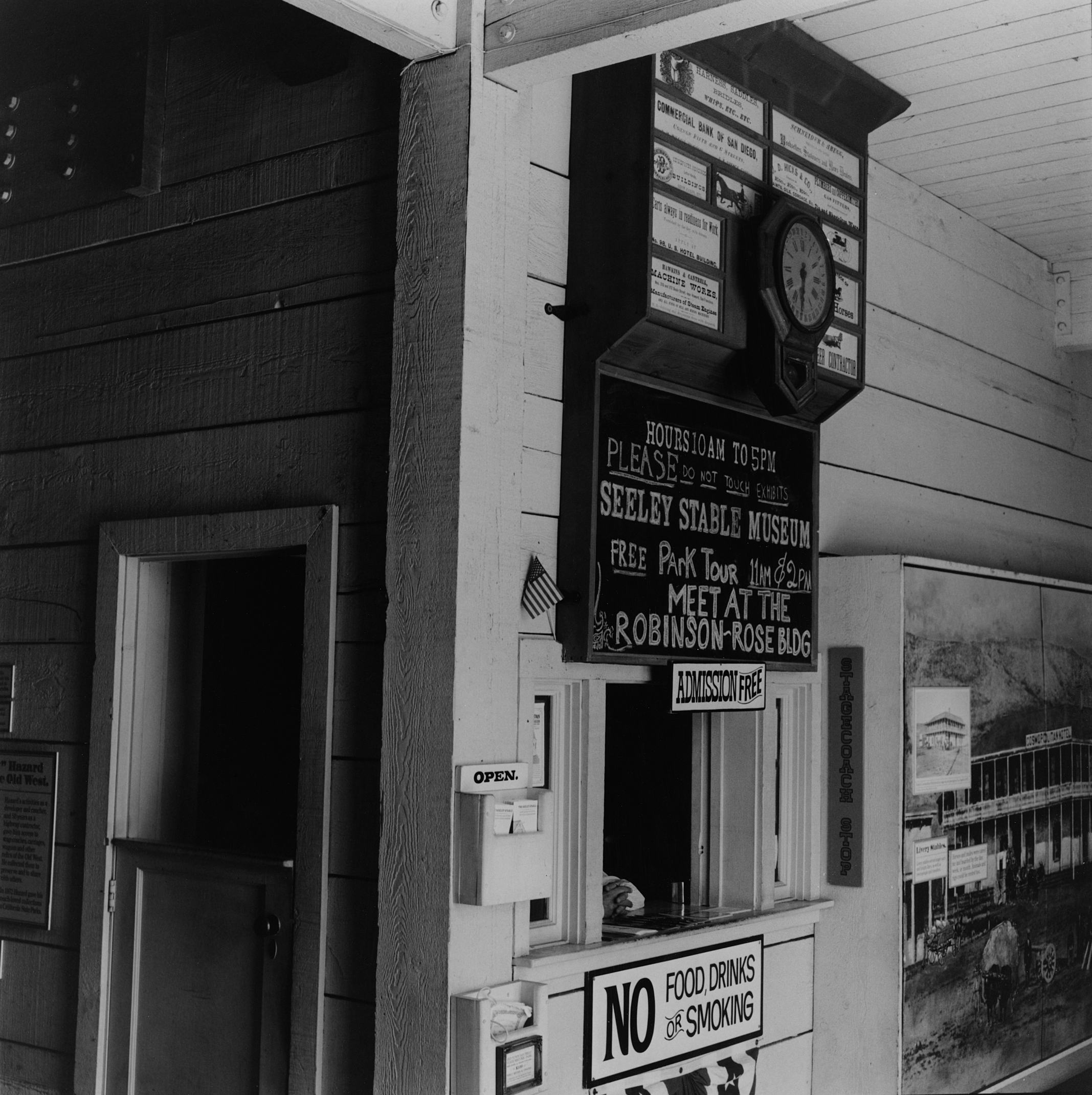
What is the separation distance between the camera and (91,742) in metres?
3.14

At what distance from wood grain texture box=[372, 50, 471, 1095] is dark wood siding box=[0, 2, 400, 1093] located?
10 cm

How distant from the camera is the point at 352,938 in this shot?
2689 millimetres

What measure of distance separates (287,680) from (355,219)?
3.49ft

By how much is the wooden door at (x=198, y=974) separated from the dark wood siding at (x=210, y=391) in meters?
0.15

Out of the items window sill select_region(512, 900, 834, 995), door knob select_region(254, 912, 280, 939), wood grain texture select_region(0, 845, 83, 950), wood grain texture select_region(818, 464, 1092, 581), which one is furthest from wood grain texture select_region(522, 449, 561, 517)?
wood grain texture select_region(0, 845, 83, 950)

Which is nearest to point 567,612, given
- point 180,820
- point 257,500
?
point 257,500

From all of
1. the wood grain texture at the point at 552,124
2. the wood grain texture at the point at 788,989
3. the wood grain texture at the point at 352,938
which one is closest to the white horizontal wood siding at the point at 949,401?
the wood grain texture at the point at 552,124

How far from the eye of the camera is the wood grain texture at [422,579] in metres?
2.49

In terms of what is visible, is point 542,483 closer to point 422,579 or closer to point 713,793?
point 422,579

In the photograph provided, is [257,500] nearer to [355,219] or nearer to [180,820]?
[355,219]

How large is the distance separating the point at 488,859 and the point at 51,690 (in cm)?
141

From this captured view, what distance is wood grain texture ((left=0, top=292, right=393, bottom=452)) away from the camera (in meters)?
2.82

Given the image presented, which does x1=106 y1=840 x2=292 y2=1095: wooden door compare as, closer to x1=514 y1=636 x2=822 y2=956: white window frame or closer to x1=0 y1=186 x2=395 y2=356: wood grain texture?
x1=514 y1=636 x2=822 y2=956: white window frame
